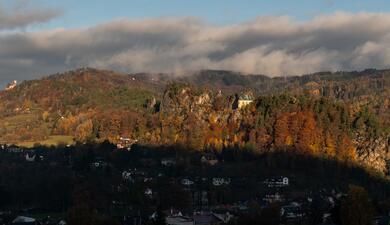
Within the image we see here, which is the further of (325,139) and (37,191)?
(325,139)

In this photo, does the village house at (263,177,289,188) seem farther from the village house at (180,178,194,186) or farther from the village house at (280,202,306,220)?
the village house at (280,202,306,220)

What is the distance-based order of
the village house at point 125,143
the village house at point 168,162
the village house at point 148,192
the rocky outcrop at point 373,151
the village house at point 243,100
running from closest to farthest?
the village house at point 148,192 → the village house at point 168,162 → the rocky outcrop at point 373,151 → the village house at point 125,143 → the village house at point 243,100

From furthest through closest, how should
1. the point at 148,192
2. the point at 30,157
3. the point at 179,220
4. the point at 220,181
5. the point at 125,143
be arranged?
the point at 125,143, the point at 30,157, the point at 220,181, the point at 148,192, the point at 179,220

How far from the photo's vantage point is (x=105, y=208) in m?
83.1

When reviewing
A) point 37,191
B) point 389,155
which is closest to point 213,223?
point 37,191

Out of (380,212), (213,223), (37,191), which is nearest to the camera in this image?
(213,223)

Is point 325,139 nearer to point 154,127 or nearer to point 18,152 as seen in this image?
point 154,127

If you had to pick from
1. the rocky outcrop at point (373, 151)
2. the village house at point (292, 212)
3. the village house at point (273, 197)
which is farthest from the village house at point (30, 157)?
the rocky outcrop at point (373, 151)

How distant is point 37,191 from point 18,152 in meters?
40.7

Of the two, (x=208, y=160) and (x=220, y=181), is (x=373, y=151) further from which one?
(x=220, y=181)

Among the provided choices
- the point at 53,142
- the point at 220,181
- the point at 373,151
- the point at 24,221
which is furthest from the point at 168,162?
the point at 24,221

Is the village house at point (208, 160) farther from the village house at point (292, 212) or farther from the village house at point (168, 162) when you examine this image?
the village house at point (292, 212)

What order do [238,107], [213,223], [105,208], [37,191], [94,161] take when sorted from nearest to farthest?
[213,223]
[105,208]
[37,191]
[94,161]
[238,107]

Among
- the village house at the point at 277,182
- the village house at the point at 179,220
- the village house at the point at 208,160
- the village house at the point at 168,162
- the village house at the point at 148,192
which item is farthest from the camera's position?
the village house at the point at 168,162
